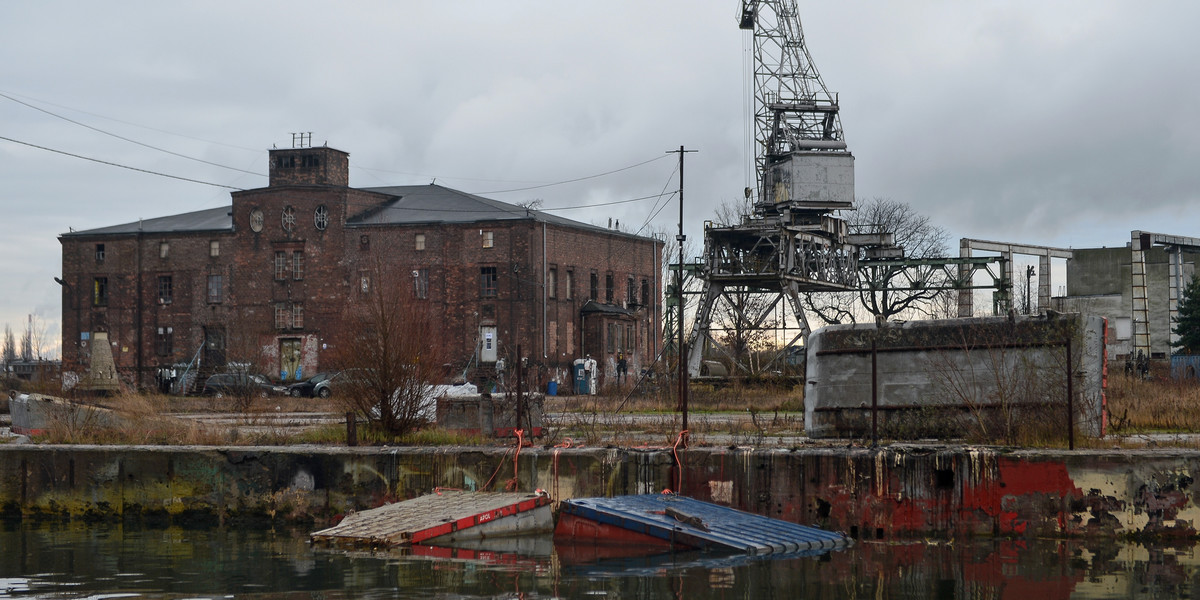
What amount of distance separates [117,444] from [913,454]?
40.2 feet

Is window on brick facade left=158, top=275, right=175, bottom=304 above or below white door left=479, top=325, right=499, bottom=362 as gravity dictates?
above

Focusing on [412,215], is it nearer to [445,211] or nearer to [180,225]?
[445,211]

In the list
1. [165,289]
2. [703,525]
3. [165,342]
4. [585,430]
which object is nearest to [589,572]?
[703,525]

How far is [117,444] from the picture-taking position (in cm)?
1850

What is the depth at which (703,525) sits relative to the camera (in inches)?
555

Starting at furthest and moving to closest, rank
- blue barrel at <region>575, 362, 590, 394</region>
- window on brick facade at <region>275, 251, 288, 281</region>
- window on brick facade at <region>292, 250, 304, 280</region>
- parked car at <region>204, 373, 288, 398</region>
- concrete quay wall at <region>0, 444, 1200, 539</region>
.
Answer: window on brick facade at <region>275, 251, 288, 281</region>, window on brick facade at <region>292, 250, 304, 280</region>, blue barrel at <region>575, 362, 590, 394</region>, parked car at <region>204, 373, 288, 398</region>, concrete quay wall at <region>0, 444, 1200, 539</region>

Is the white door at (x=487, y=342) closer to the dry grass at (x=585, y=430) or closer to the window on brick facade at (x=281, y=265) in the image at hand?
the window on brick facade at (x=281, y=265)

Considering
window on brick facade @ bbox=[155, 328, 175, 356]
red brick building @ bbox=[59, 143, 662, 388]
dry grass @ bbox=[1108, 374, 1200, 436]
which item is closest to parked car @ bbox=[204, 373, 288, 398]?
red brick building @ bbox=[59, 143, 662, 388]

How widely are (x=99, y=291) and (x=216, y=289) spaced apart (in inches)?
279

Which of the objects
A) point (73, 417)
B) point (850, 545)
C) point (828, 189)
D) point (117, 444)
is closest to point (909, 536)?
point (850, 545)

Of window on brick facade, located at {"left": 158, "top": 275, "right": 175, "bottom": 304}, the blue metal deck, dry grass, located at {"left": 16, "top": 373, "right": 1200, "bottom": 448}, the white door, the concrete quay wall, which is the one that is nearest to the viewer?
the blue metal deck

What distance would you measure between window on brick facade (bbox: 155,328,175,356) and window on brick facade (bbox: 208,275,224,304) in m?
2.88

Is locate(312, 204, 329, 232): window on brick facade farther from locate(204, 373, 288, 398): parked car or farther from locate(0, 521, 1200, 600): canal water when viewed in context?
locate(0, 521, 1200, 600): canal water

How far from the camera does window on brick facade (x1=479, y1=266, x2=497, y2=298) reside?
174ft
